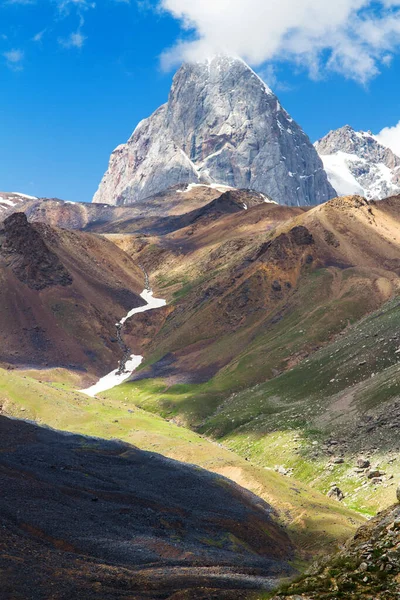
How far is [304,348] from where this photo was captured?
13662 centimetres

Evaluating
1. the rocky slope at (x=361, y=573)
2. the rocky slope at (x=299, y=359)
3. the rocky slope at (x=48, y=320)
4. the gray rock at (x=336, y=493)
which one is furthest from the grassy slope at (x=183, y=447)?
the rocky slope at (x=48, y=320)

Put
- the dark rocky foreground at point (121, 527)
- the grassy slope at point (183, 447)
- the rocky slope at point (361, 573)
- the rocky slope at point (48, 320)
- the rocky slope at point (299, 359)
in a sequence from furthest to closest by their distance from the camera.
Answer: the rocky slope at point (48, 320), the rocky slope at point (299, 359), the grassy slope at point (183, 447), the dark rocky foreground at point (121, 527), the rocky slope at point (361, 573)

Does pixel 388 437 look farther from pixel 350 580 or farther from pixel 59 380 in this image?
pixel 59 380

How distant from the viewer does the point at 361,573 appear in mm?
24766

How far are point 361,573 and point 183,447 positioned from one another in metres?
55.4

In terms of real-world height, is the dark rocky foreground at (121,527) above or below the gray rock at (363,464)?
above

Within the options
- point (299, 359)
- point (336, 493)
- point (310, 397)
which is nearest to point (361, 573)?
point (336, 493)

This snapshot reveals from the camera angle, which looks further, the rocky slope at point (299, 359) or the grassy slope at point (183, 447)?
the rocky slope at point (299, 359)

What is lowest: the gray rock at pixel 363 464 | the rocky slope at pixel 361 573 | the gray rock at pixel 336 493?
the gray rock at pixel 336 493

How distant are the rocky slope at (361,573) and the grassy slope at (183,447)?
2417 centimetres

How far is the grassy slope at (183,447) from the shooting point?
183 ft

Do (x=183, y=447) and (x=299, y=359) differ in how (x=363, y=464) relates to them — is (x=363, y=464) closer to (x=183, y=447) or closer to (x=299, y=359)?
(x=183, y=447)

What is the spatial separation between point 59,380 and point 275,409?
222ft

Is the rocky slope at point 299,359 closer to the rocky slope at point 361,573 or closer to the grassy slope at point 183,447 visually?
the grassy slope at point 183,447
